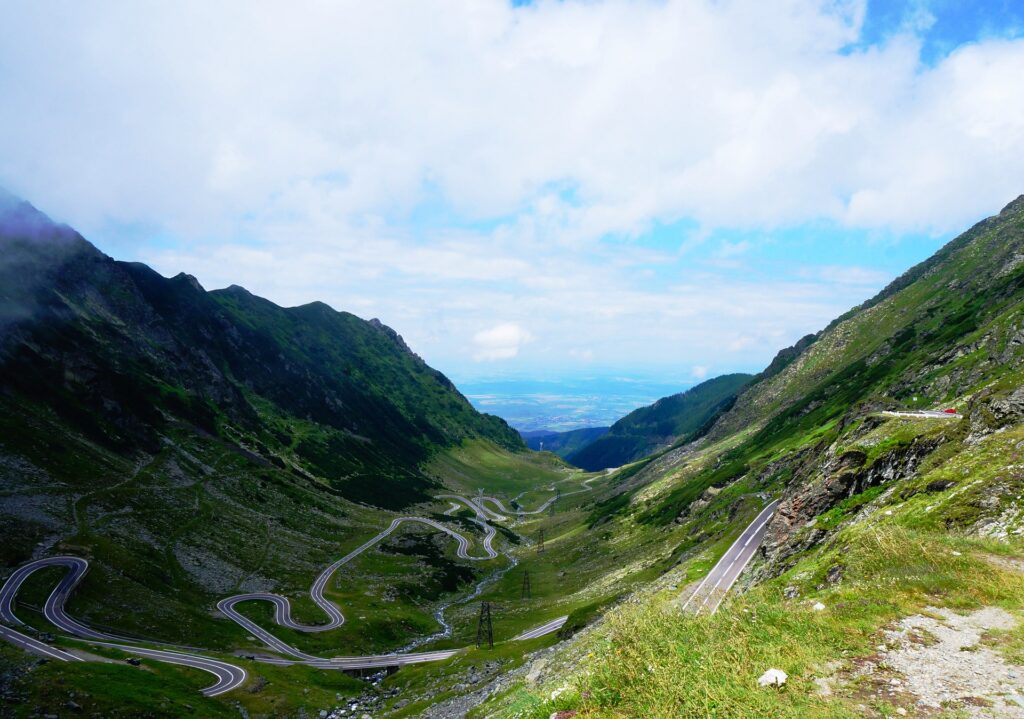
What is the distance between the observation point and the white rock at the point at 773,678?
443 inches

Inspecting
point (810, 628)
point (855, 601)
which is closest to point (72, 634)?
point (810, 628)

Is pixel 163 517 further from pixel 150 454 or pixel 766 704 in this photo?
pixel 766 704

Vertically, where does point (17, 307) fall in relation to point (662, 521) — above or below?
above

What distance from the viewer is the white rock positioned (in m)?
11.2

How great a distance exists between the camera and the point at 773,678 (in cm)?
1133

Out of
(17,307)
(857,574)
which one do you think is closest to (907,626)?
(857,574)

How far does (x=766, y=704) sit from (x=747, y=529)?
2626 inches

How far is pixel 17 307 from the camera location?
14888 cm

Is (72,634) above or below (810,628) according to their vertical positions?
below

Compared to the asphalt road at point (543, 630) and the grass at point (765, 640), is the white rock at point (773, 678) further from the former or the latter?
the asphalt road at point (543, 630)

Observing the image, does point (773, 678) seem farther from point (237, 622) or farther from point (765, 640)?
point (237, 622)

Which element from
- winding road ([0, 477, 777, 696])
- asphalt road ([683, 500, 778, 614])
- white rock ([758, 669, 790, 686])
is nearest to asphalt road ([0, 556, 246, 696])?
winding road ([0, 477, 777, 696])

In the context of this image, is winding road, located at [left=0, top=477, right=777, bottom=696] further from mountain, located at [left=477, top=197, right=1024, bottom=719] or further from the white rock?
the white rock

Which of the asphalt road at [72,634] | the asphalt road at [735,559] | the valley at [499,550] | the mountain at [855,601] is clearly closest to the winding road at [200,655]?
the asphalt road at [72,634]
